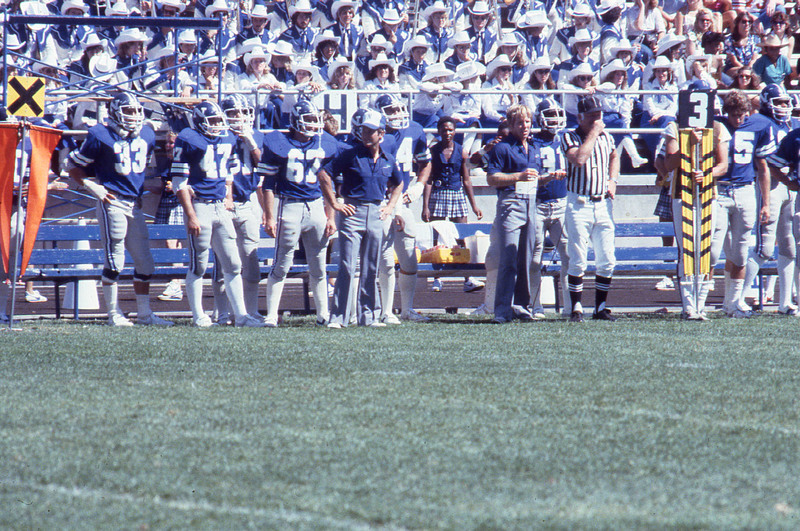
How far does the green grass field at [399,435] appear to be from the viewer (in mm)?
3664

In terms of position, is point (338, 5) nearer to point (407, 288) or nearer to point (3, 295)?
point (407, 288)

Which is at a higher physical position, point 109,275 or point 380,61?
point 380,61

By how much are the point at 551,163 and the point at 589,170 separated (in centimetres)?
45

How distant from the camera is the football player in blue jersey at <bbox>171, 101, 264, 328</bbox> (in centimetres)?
920

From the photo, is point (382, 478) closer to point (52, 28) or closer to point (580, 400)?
point (580, 400)

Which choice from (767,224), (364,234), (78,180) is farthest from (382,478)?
(767,224)

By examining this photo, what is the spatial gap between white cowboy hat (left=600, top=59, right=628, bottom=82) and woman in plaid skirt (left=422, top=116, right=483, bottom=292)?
344cm

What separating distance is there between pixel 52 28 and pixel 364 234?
23.4 feet

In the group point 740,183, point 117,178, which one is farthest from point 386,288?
point 740,183

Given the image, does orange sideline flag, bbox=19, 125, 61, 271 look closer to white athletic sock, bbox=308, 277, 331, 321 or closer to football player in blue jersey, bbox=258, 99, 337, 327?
football player in blue jersey, bbox=258, 99, 337, 327

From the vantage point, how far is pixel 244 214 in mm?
9648

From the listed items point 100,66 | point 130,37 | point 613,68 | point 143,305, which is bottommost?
point 143,305

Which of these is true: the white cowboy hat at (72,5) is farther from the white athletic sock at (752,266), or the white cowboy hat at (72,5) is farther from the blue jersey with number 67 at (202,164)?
the white athletic sock at (752,266)

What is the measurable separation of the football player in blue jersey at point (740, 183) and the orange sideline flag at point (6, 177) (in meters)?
5.89
